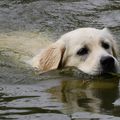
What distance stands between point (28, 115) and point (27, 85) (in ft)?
3.86

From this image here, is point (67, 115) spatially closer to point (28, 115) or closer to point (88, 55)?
point (28, 115)

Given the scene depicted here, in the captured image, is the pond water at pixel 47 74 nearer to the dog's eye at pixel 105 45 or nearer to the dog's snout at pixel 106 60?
the dog's snout at pixel 106 60

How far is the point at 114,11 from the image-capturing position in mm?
8750

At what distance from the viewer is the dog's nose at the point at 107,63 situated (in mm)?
5293

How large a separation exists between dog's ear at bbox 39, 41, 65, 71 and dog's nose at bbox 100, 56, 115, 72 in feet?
2.37

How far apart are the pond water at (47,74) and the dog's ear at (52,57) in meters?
0.13

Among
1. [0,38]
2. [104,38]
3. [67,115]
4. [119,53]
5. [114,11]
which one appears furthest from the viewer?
[114,11]

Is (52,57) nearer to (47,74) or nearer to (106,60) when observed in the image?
(47,74)

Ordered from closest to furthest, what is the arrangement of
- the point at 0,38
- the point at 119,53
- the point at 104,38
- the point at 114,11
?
1. the point at 104,38
2. the point at 119,53
3. the point at 0,38
4. the point at 114,11

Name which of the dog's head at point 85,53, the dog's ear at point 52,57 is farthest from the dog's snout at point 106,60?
the dog's ear at point 52,57

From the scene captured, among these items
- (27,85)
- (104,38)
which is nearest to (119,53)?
(104,38)

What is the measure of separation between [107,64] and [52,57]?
32.6 inches

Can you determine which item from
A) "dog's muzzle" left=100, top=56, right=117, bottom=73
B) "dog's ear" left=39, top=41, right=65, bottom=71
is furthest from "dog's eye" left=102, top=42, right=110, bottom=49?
"dog's ear" left=39, top=41, right=65, bottom=71

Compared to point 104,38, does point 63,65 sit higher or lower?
lower
